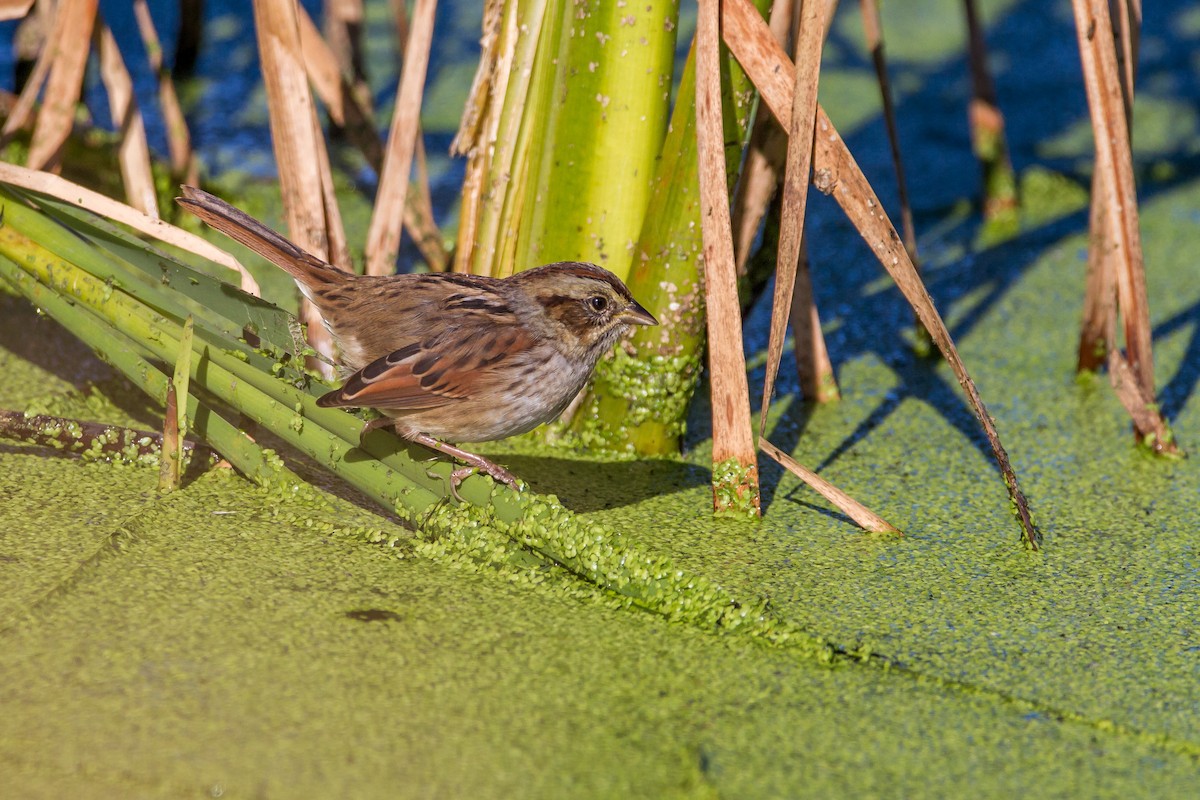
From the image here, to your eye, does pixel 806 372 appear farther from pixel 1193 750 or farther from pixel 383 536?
pixel 1193 750

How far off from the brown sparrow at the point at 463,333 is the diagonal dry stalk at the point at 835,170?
566 mm

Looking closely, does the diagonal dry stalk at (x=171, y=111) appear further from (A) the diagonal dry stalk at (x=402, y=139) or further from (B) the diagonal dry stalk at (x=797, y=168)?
(B) the diagonal dry stalk at (x=797, y=168)

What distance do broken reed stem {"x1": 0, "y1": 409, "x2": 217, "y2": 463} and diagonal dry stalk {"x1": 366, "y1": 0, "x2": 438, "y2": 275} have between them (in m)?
0.85

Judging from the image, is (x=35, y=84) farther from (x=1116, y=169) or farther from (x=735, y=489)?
(x=1116, y=169)

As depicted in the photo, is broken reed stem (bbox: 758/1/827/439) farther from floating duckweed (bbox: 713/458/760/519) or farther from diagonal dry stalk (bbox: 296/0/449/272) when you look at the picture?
diagonal dry stalk (bbox: 296/0/449/272)

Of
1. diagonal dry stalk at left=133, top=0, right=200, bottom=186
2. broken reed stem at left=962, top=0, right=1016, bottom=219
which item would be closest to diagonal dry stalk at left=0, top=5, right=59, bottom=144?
diagonal dry stalk at left=133, top=0, right=200, bottom=186

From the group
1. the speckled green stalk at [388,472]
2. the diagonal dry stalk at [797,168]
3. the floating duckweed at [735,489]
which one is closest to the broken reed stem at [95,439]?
the speckled green stalk at [388,472]

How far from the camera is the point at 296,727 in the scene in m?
2.13

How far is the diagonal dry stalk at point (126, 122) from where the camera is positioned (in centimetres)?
396

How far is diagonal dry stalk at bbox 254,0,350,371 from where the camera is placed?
339cm

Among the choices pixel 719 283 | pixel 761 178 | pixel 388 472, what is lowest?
pixel 388 472

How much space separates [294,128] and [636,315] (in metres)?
1.13

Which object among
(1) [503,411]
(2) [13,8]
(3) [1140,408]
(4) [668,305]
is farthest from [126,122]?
(3) [1140,408]

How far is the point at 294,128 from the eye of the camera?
3430mm
